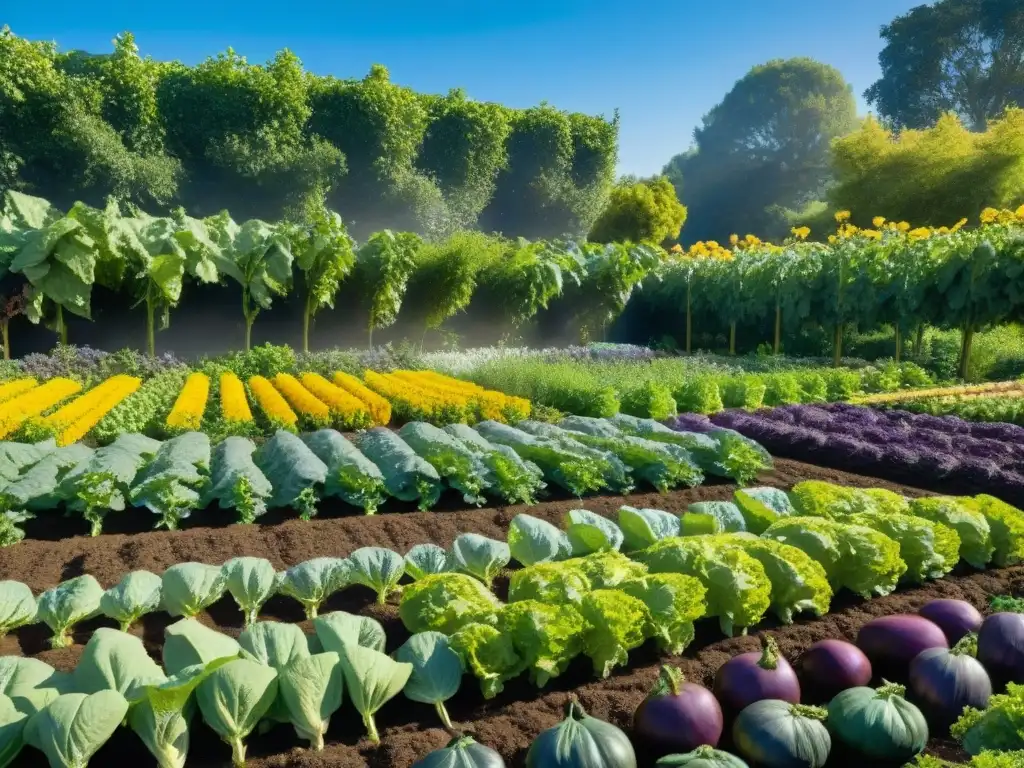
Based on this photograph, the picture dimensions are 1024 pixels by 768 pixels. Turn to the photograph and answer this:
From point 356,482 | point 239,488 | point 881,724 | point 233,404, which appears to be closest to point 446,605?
point 881,724

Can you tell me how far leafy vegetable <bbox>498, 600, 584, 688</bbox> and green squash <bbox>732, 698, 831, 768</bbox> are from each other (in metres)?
0.76

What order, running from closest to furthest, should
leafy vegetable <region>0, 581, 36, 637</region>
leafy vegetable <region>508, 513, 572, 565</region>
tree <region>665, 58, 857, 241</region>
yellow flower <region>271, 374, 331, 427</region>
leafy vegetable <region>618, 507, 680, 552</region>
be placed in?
leafy vegetable <region>0, 581, 36, 637</region>, leafy vegetable <region>508, 513, 572, 565</region>, leafy vegetable <region>618, 507, 680, 552</region>, yellow flower <region>271, 374, 331, 427</region>, tree <region>665, 58, 857, 241</region>

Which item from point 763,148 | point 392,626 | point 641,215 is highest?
point 763,148

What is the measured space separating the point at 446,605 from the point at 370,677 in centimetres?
67

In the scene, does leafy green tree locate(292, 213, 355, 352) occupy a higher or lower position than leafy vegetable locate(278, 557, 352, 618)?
higher

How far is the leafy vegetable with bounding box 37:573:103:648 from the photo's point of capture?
373cm

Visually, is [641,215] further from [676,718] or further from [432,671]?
[676,718]

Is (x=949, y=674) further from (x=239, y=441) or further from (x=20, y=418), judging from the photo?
(x=20, y=418)

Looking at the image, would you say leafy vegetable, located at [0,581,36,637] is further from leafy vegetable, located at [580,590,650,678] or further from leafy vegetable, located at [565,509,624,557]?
leafy vegetable, located at [565,509,624,557]

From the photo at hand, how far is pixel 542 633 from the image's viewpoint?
130 inches

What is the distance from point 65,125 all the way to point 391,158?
1102cm

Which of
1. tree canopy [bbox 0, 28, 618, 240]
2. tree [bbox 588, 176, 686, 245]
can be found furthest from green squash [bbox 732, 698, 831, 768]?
tree [bbox 588, 176, 686, 245]

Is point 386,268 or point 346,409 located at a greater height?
point 386,268

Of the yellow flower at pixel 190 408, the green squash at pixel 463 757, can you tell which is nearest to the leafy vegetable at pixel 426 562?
the green squash at pixel 463 757
